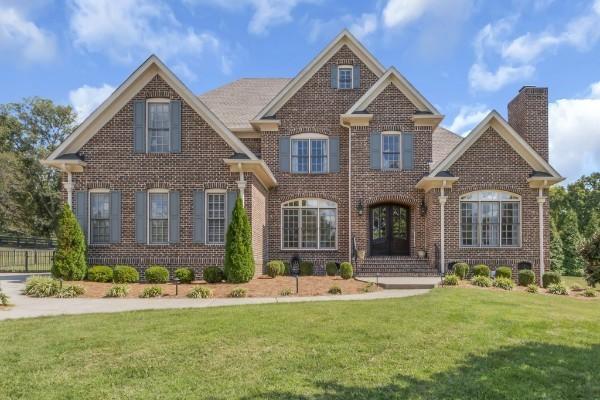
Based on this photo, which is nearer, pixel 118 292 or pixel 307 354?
pixel 307 354

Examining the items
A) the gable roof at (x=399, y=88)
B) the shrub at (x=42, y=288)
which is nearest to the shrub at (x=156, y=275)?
the shrub at (x=42, y=288)

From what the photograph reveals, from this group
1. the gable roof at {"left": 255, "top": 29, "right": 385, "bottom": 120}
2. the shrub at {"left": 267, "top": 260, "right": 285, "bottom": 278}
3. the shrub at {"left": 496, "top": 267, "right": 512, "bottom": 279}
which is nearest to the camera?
the shrub at {"left": 496, "top": 267, "right": 512, "bottom": 279}

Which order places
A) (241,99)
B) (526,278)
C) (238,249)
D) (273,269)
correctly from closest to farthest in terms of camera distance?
1. (238,249)
2. (526,278)
3. (273,269)
4. (241,99)

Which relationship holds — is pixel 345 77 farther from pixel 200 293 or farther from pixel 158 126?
pixel 200 293

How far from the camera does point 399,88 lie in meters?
18.5

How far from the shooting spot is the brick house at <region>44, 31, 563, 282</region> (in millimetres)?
15953

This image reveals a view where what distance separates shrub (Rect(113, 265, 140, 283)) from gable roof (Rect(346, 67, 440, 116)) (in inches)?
393

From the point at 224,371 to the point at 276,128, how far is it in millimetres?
14384

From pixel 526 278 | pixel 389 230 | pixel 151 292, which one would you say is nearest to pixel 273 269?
pixel 151 292

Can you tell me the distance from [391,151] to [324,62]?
15.4 feet

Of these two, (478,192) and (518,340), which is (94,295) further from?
(478,192)

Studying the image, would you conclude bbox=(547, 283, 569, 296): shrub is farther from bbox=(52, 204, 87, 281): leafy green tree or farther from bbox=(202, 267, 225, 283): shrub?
bbox=(52, 204, 87, 281): leafy green tree

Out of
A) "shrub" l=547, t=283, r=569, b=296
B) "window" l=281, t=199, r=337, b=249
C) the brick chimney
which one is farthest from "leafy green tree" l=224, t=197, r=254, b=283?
the brick chimney

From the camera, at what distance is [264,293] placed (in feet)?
42.3
